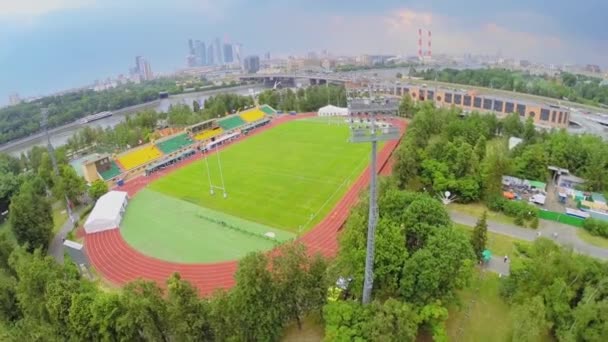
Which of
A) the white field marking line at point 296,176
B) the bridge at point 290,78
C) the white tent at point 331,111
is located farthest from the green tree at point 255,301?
the bridge at point 290,78

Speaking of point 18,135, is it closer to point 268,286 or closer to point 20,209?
point 20,209

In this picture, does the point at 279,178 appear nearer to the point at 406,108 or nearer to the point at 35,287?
the point at 35,287

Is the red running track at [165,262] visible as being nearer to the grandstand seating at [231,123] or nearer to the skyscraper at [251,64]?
the grandstand seating at [231,123]

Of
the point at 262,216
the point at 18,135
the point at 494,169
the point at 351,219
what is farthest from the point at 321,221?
the point at 18,135

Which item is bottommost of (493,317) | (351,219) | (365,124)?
(493,317)

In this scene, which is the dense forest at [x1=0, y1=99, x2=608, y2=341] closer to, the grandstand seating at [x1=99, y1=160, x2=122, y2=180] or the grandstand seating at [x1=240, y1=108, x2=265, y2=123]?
the grandstand seating at [x1=99, y1=160, x2=122, y2=180]

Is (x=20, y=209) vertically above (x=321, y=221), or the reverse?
(x=20, y=209)

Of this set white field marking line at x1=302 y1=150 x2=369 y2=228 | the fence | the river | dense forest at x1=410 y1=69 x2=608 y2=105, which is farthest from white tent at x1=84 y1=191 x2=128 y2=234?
dense forest at x1=410 y1=69 x2=608 y2=105
